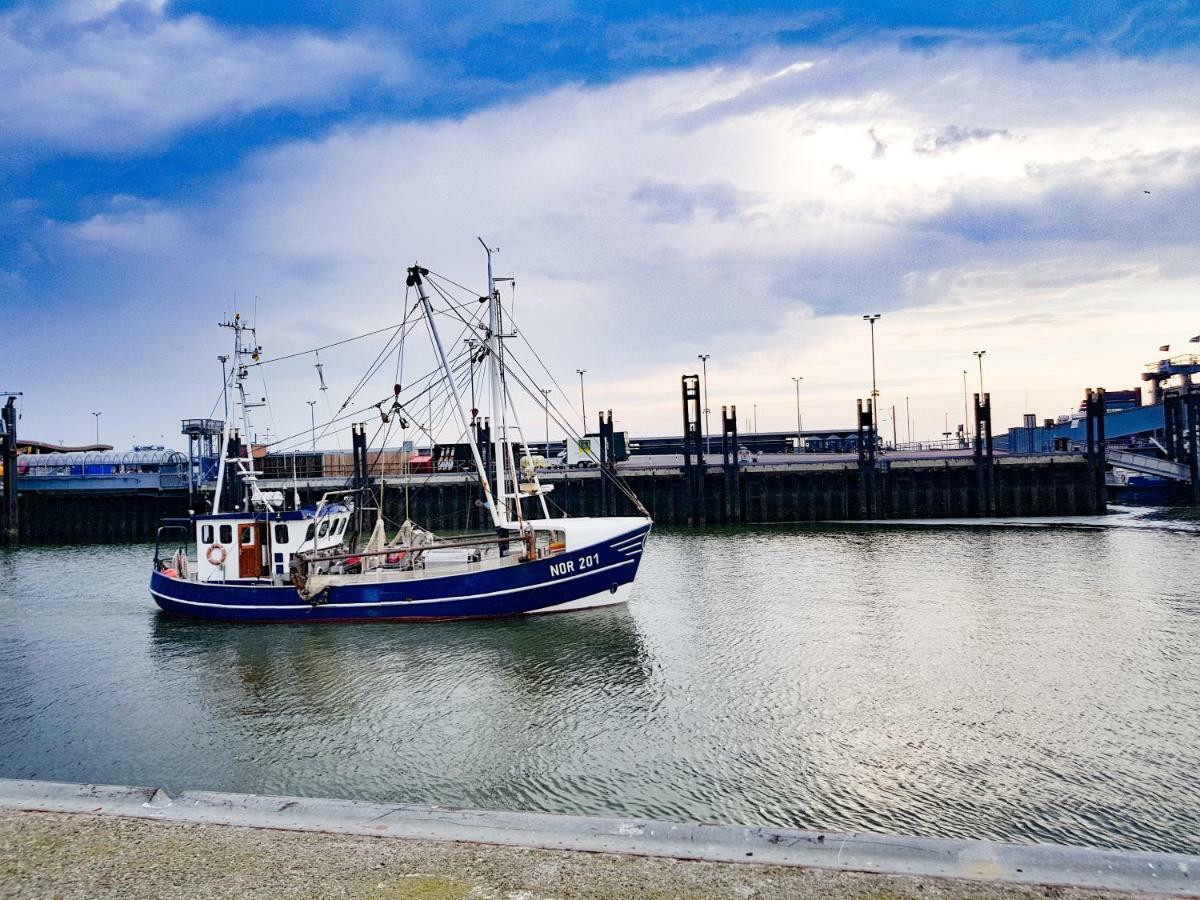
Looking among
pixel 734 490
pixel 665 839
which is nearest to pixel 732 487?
pixel 734 490

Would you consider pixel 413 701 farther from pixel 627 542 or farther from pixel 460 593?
pixel 627 542

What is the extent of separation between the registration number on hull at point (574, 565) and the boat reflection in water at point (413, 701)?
1.69 m

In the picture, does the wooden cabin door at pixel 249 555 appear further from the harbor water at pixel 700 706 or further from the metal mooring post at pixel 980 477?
the metal mooring post at pixel 980 477

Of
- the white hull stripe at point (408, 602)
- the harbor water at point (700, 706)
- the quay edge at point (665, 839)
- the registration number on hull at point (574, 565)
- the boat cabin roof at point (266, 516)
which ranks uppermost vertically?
the boat cabin roof at point (266, 516)

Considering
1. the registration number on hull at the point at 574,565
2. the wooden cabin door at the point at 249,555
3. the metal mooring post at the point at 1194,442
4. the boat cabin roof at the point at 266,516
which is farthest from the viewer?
the metal mooring post at the point at 1194,442

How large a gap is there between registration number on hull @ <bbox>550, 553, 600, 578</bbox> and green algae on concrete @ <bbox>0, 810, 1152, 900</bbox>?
1837 centimetres

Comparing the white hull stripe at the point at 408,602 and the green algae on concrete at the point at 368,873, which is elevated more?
the green algae on concrete at the point at 368,873

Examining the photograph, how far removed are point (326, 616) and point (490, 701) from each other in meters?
11.3

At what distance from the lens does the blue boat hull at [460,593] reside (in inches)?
1041

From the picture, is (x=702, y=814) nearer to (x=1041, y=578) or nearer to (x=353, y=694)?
(x=353, y=694)

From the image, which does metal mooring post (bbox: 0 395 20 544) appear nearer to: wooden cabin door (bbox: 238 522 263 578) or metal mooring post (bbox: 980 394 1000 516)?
wooden cabin door (bbox: 238 522 263 578)

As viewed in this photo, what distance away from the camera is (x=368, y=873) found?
7.44m

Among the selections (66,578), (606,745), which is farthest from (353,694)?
(66,578)

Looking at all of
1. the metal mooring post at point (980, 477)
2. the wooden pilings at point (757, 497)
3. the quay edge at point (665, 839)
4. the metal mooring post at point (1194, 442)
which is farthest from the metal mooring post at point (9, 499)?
the metal mooring post at point (1194, 442)
